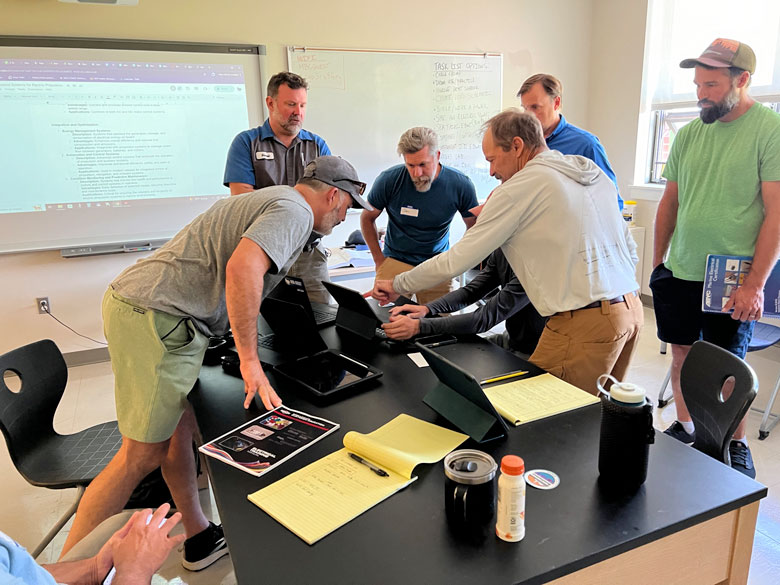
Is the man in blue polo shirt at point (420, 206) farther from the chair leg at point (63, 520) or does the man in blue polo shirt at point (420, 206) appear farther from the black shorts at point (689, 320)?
the chair leg at point (63, 520)

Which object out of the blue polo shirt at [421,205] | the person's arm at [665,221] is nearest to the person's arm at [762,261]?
the person's arm at [665,221]

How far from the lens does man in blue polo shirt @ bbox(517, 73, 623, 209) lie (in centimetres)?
266

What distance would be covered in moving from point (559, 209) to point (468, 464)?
0.98m

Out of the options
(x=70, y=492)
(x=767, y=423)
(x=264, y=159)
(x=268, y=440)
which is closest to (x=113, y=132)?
(x=264, y=159)

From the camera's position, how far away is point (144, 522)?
113 centimetres

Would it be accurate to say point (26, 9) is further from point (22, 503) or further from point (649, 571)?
point (649, 571)

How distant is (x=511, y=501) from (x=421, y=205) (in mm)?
2135

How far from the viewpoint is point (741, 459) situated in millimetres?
2205

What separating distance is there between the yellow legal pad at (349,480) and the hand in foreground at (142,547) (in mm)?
226

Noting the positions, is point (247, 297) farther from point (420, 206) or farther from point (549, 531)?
point (420, 206)

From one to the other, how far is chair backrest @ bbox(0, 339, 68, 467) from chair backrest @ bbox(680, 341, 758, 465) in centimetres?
198

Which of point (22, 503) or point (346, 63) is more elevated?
point (346, 63)

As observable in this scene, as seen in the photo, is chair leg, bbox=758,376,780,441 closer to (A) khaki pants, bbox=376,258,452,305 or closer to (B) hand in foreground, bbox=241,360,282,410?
(A) khaki pants, bbox=376,258,452,305

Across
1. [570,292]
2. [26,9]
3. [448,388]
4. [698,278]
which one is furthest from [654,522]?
[26,9]
